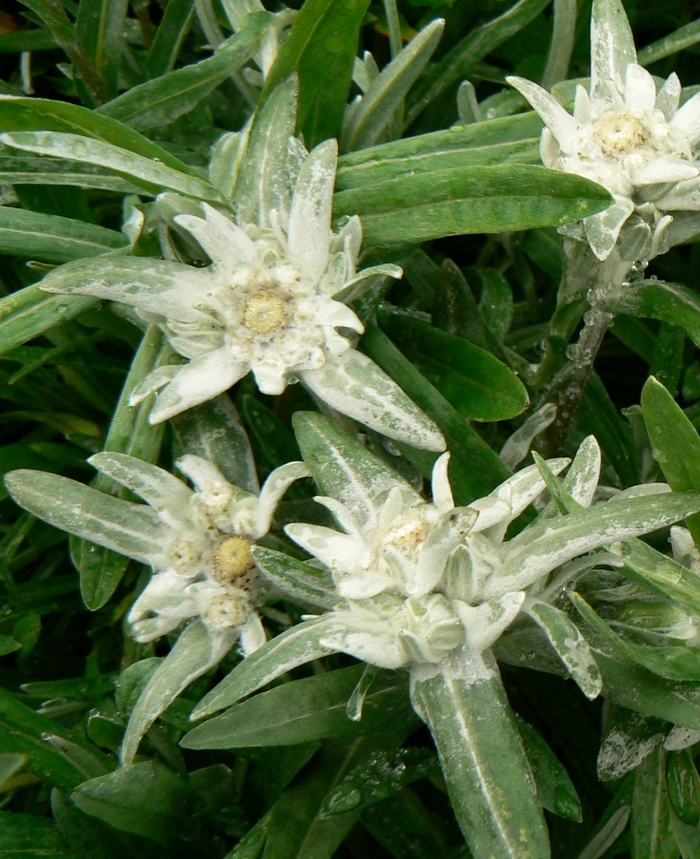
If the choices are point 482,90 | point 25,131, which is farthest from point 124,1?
point 482,90

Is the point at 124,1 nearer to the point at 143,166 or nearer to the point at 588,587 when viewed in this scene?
the point at 143,166

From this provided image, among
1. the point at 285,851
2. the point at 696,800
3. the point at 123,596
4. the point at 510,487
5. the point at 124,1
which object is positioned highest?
the point at 124,1

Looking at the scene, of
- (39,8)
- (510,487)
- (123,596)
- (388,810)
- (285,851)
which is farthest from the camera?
(123,596)

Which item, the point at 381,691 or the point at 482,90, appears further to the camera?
the point at 482,90

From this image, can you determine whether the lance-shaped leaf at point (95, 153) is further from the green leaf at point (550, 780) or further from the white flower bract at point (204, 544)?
the green leaf at point (550, 780)

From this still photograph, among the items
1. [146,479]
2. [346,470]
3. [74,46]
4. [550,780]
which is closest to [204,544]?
[146,479]

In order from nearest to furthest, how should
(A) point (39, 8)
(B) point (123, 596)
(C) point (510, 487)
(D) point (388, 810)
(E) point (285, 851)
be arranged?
(C) point (510, 487)
(E) point (285, 851)
(D) point (388, 810)
(A) point (39, 8)
(B) point (123, 596)

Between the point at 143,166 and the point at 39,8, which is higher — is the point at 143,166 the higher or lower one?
the lower one

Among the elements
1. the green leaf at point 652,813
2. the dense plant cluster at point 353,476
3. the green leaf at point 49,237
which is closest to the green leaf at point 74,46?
the dense plant cluster at point 353,476
